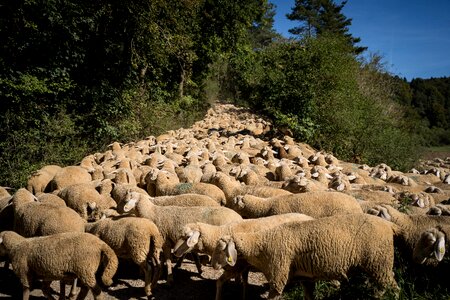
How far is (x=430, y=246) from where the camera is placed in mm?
5168

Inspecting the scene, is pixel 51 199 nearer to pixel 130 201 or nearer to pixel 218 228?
pixel 130 201

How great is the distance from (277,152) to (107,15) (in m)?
10.2

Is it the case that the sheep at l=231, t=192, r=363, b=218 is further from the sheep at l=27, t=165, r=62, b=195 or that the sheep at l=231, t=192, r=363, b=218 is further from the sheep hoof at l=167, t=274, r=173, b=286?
the sheep at l=27, t=165, r=62, b=195

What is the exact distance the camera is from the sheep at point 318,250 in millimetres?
5156

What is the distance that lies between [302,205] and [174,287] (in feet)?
9.99

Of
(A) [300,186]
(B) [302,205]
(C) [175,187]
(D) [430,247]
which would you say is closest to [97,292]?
(C) [175,187]

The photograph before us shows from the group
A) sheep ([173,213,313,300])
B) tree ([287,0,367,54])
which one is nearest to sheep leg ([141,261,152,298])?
sheep ([173,213,313,300])

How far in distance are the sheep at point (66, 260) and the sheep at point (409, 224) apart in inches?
182

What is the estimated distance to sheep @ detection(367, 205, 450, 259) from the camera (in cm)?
569

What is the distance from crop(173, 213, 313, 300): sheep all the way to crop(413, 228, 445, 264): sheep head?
1815 mm

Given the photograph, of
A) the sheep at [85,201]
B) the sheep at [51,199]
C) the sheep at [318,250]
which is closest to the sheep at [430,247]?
the sheep at [318,250]

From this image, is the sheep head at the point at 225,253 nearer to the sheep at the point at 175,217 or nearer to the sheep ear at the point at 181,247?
the sheep ear at the point at 181,247

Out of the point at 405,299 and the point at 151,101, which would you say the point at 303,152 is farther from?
the point at 405,299

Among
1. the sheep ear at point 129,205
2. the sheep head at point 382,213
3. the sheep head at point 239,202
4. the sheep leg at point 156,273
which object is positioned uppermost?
the sheep head at point 382,213
